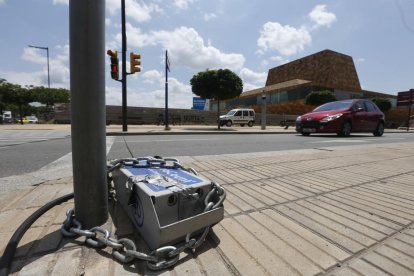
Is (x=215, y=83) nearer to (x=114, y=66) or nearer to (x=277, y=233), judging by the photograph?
(x=114, y=66)

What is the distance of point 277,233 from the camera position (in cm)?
165

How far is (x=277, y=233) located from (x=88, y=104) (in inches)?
59.7

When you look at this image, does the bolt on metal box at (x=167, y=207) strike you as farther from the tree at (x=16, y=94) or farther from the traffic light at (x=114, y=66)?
the tree at (x=16, y=94)

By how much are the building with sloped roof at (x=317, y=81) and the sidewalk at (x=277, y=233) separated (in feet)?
136

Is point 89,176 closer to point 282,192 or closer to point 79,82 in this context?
point 79,82

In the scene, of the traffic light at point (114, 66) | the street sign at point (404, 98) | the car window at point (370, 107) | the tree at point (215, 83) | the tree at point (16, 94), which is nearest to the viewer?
the traffic light at point (114, 66)

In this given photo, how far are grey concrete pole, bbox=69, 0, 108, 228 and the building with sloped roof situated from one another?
4301cm

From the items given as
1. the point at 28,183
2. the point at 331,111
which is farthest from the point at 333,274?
the point at 331,111

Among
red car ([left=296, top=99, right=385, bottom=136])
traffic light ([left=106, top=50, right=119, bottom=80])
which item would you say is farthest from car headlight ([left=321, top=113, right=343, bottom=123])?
traffic light ([left=106, top=50, right=119, bottom=80])

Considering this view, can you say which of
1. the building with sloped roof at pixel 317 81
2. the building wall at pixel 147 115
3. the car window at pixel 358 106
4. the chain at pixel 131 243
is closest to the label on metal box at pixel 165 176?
the chain at pixel 131 243

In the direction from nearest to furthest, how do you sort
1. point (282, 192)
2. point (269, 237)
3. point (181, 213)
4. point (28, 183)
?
point (181, 213) → point (269, 237) → point (282, 192) → point (28, 183)

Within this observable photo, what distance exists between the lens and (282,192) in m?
2.52

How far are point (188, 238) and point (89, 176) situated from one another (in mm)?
757

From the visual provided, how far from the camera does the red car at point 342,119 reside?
9969mm
